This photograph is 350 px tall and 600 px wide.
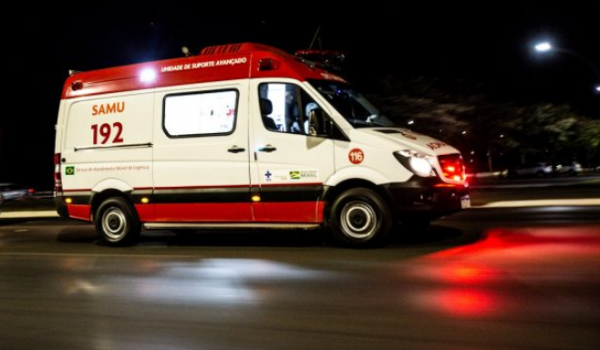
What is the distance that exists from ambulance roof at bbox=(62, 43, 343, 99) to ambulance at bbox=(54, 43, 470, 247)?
0.02 m

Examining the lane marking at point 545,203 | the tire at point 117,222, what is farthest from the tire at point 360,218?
the lane marking at point 545,203

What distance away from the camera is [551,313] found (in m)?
4.97

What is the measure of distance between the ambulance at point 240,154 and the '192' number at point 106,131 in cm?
3

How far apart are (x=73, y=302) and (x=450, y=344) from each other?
12.2 feet

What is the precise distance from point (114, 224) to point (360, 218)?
4.22m

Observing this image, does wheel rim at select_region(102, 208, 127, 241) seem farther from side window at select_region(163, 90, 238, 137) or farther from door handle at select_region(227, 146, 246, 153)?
door handle at select_region(227, 146, 246, 153)

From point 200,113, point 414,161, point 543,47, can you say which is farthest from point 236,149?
point 543,47

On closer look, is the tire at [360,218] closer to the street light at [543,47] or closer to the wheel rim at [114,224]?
the wheel rim at [114,224]

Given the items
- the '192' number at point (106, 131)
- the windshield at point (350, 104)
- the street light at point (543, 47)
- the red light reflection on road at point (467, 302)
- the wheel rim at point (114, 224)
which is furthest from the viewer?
the street light at point (543, 47)

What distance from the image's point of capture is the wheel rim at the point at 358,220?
8383 mm

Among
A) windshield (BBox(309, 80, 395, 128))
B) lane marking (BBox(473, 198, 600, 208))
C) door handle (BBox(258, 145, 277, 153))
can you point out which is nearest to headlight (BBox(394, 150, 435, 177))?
windshield (BBox(309, 80, 395, 128))

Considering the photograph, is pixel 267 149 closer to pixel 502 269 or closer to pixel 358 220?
pixel 358 220

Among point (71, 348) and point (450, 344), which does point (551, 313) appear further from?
point (71, 348)

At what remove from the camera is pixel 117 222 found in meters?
10.1
